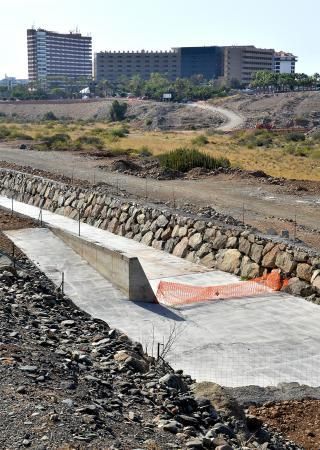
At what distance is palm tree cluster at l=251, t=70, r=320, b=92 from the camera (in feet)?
504

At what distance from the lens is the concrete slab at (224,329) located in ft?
43.3

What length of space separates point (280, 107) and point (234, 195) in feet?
315

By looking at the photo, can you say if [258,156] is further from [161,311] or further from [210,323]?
[210,323]

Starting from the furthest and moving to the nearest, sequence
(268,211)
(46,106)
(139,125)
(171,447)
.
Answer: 1. (46,106)
2. (139,125)
3. (268,211)
4. (171,447)

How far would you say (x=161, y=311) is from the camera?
16.6 m

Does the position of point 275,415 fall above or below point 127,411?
below

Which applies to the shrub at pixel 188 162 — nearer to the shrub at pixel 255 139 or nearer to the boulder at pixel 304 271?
the boulder at pixel 304 271

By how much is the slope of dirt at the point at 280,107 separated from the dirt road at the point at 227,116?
117 cm

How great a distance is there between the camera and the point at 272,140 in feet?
250

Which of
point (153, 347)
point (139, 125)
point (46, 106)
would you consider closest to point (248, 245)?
point (153, 347)

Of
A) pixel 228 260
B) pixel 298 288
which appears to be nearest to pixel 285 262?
pixel 298 288

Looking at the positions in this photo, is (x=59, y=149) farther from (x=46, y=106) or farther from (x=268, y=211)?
(x=46, y=106)

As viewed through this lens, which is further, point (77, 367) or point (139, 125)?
point (139, 125)

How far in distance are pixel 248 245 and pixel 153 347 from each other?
6756 mm
